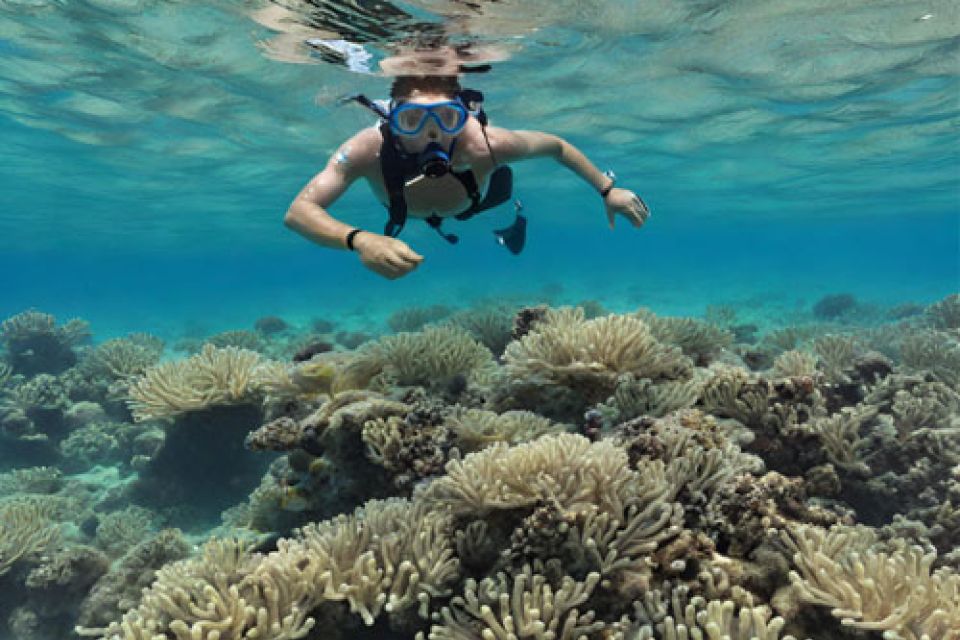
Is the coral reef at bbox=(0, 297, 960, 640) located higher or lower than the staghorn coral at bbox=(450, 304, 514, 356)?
lower

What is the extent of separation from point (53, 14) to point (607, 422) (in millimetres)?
14546

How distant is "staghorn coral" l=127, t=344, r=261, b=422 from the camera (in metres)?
6.98

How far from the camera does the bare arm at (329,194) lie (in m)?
3.62

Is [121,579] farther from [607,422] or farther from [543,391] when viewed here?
[607,422]

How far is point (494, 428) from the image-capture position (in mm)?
4691

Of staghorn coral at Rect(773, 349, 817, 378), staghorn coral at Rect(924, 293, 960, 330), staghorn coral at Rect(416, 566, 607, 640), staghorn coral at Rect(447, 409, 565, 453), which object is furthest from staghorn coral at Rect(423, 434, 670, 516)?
staghorn coral at Rect(924, 293, 960, 330)

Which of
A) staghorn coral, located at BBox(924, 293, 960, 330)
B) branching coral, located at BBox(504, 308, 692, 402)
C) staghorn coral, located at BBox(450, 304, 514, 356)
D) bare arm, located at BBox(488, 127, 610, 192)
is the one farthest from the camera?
staghorn coral, located at BBox(924, 293, 960, 330)

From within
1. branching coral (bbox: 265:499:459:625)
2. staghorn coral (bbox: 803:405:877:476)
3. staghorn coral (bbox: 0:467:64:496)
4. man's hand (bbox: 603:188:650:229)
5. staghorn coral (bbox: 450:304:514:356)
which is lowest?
staghorn coral (bbox: 0:467:64:496)

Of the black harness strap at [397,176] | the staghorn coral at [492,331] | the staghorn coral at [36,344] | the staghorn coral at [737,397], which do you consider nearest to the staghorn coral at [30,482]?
the staghorn coral at [36,344]

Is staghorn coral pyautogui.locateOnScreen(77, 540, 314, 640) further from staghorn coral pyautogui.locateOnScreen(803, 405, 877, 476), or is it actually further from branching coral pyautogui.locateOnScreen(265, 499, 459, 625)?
staghorn coral pyautogui.locateOnScreen(803, 405, 877, 476)

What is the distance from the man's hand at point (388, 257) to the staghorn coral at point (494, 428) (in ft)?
6.28

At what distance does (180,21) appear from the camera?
12.6m

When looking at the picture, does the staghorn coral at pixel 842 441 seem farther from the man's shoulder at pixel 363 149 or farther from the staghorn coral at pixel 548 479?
the man's shoulder at pixel 363 149

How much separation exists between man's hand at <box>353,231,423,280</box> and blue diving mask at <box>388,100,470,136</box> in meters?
2.72
